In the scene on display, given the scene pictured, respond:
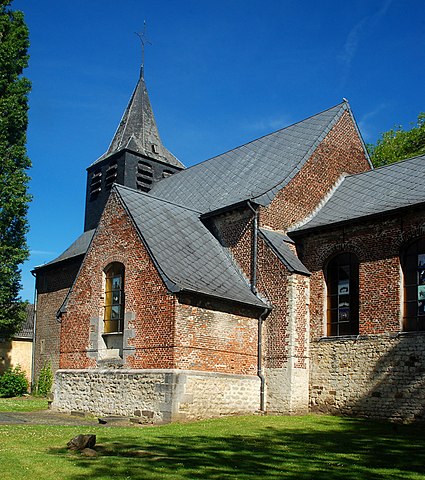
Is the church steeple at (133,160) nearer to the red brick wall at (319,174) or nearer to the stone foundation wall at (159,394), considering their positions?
the red brick wall at (319,174)

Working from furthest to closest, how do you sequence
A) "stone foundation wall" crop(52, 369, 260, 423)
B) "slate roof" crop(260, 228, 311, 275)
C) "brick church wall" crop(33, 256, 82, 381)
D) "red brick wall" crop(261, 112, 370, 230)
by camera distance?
"brick church wall" crop(33, 256, 82, 381) → "red brick wall" crop(261, 112, 370, 230) → "slate roof" crop(260, 228, 311, 275) → "stone foundation wall" crop(52, 369, 260, 423)

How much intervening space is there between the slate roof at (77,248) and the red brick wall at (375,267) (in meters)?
12.7

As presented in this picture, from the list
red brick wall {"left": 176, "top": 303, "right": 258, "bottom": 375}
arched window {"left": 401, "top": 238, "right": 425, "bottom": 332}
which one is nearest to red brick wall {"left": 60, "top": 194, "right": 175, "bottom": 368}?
red brick wall {"left": 176, "top": 303, "right": 258, "bottom": 375}

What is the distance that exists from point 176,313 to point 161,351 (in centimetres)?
101

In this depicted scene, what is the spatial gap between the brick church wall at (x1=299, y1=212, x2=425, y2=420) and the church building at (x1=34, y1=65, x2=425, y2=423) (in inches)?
1.2

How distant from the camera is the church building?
15.2 metres

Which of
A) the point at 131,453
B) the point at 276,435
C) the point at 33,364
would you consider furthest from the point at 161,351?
the point at 33,364

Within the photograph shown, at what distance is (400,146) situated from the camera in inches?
1276

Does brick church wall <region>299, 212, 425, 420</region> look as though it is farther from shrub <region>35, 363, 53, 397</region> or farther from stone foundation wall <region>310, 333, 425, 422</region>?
shrub <region>35, 363, 53, 397</region>

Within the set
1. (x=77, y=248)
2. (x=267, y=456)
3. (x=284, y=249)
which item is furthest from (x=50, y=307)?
(x=267, y=456)

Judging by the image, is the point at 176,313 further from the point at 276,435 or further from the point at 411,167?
the point at 411,167

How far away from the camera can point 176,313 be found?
14953mm

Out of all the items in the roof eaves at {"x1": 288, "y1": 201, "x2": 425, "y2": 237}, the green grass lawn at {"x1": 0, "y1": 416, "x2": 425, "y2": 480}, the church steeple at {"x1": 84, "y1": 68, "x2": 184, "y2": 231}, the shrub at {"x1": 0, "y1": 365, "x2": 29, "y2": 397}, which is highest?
the church steeple at {"x1": 84, "y1": 68, "x2": 184, "y2": 231}

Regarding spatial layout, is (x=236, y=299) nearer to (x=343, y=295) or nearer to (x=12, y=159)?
(x=343, y=295)
